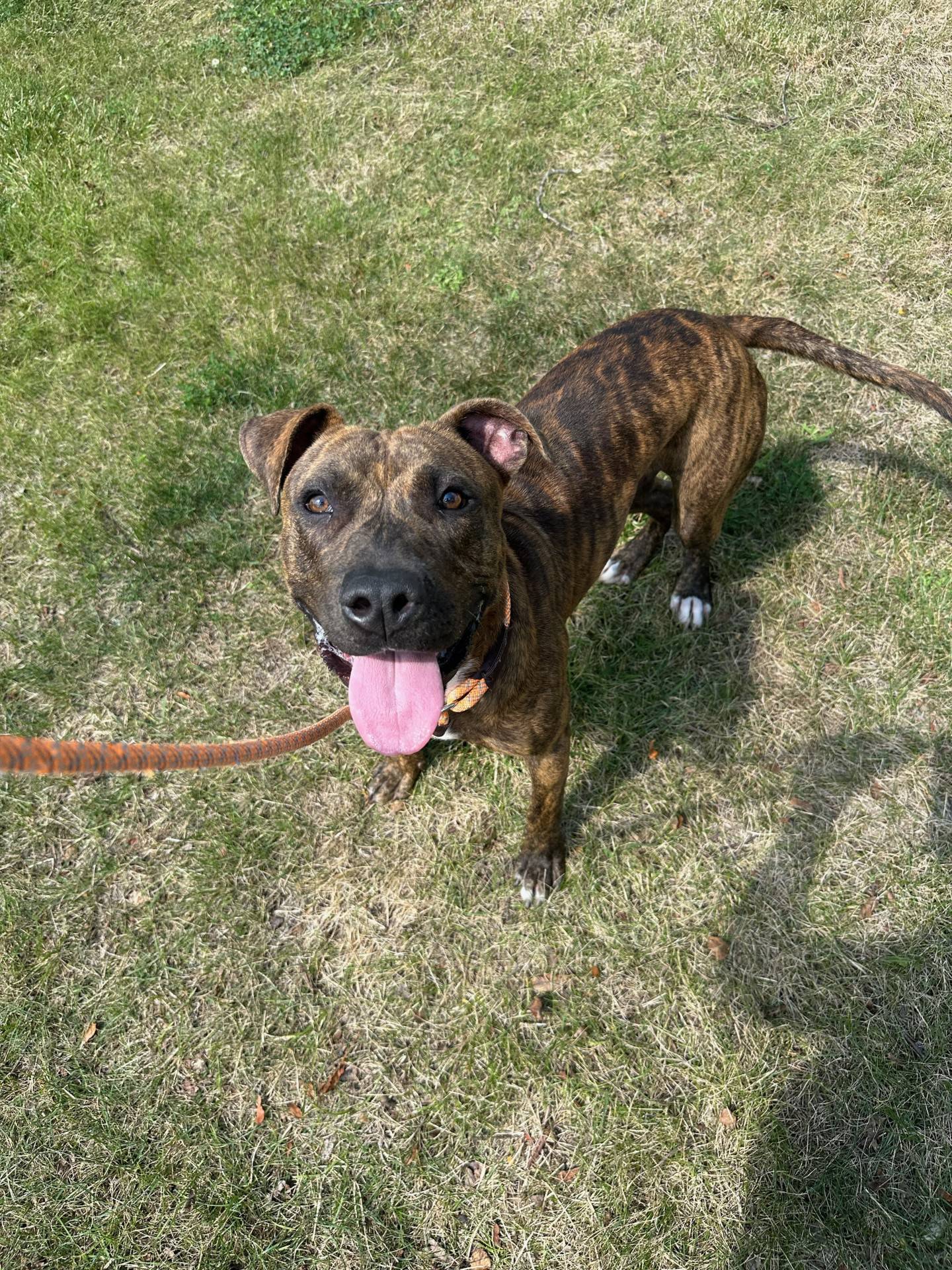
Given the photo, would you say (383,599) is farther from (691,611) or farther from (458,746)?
(691,611)

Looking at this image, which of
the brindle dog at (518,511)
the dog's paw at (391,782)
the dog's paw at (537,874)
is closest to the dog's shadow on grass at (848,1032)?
the dog's paw at (537,874)

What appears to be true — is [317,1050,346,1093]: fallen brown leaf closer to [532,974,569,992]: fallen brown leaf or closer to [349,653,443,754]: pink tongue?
[532,974,569,992]: fallen brown leaf

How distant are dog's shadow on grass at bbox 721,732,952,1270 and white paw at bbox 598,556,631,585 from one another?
4.79ft

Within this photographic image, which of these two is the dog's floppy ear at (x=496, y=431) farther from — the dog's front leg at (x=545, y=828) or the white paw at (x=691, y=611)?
the white paw at (x=691, y=611)

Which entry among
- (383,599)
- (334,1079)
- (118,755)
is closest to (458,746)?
(334,1079)

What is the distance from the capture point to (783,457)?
5410 mm

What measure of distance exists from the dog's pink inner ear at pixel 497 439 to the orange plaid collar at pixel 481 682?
0.49 metres

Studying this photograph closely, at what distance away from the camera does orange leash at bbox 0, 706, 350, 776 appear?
1.79m

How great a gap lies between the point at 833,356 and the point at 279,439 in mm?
2826

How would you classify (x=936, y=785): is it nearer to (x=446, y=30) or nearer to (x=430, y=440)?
(x=430, y=440)

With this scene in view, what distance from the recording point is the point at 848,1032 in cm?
381

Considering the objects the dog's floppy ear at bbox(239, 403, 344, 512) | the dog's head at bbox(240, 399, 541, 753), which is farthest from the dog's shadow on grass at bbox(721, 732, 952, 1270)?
the dog's floppy ear at bbox(239, 403, 344, 512)

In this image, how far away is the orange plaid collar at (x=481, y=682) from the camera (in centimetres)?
301

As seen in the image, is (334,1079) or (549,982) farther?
(549,982)
